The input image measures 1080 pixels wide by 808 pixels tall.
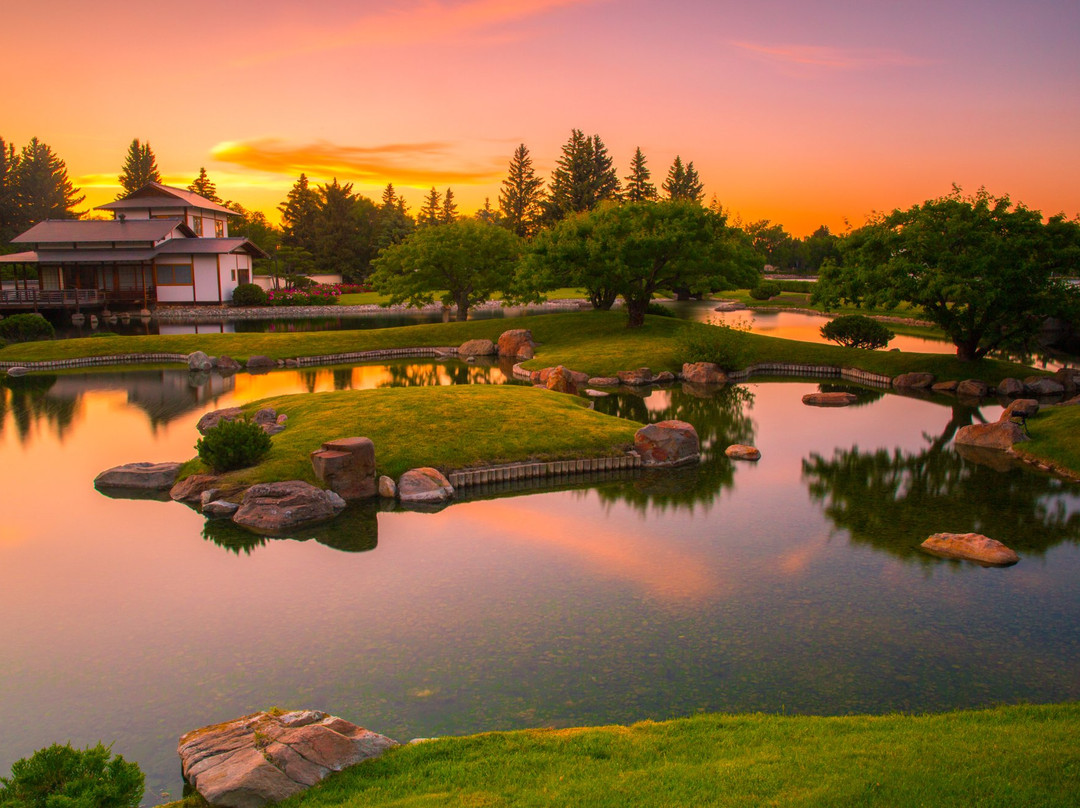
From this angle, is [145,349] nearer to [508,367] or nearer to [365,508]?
[508,367]

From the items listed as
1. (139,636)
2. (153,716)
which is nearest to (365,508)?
(139,636)

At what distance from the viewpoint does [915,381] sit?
32.3 metres

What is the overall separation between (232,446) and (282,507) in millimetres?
2571

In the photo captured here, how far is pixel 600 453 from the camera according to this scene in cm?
2031

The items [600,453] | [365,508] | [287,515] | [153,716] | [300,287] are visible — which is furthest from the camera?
[300,287]

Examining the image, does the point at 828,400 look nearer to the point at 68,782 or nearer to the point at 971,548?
the point at 971,548

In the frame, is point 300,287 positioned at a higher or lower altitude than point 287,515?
higher

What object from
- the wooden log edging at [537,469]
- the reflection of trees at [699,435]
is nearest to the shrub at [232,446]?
the wooden log edging at [537,469]

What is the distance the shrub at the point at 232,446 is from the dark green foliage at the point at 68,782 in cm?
1163

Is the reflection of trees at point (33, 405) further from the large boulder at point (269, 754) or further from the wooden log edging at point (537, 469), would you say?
the large boulder at point (269, 754)

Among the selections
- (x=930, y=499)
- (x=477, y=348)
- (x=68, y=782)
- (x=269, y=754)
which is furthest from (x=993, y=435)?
(x=477, y=348)

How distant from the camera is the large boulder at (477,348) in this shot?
134 feet

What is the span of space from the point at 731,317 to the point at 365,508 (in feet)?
169

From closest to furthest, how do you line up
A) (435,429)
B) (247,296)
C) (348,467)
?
(348,467)
(435,429)
(247,296)
